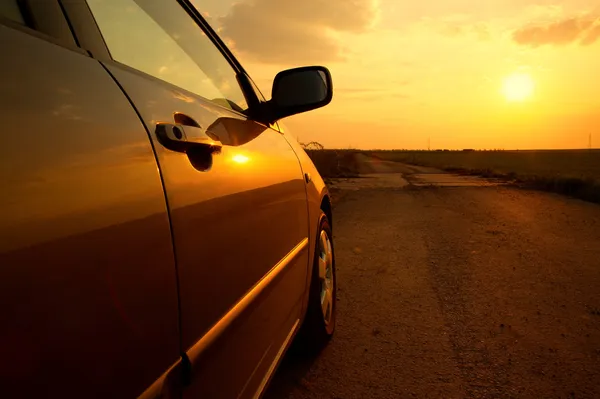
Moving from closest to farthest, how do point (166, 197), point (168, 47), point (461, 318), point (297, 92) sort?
1. point (166, 197)
2. point (168, 47)
3. point (297, 92)
4. point (461, 318)

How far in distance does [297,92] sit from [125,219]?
1.75 metres

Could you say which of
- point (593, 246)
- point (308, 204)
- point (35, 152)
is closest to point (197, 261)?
point (35, 152)

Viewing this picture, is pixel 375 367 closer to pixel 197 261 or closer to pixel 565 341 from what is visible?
pixel 565 341

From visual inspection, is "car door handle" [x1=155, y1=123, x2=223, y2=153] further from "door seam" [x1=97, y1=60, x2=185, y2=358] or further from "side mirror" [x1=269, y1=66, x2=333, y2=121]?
"side mirror" [x1=269, y1=66, x2=333, y2=121]

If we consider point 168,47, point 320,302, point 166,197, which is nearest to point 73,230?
point 166,197

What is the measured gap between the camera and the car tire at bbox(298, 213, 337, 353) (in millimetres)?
3055

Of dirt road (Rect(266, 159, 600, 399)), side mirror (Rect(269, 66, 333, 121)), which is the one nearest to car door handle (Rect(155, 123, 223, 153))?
side mirror (Rect(269, 66, 333, 121))

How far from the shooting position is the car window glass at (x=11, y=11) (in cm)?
105

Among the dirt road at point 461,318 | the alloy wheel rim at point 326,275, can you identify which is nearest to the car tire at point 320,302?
the alloy wheel rim at point 326,275

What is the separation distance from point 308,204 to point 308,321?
70 cm

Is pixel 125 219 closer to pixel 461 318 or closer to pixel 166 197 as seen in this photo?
pixel 166 197

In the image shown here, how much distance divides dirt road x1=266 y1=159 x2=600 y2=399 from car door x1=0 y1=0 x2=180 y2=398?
6.01 feet

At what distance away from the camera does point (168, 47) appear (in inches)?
Result: 76.4

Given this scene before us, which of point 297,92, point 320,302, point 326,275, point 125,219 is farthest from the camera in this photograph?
point 326,275
